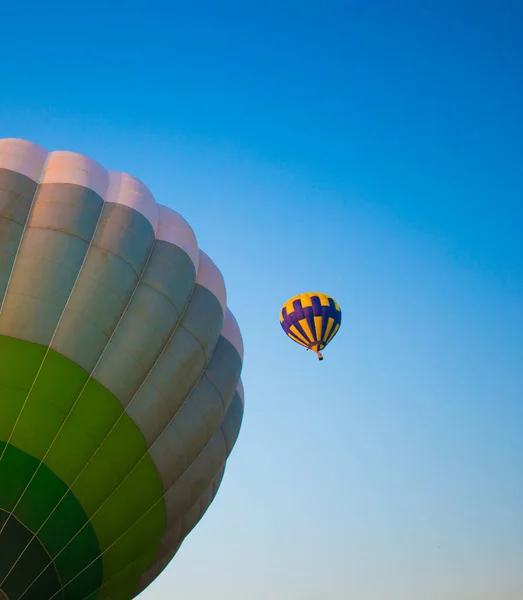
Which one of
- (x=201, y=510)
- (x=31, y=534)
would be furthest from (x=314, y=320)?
(x=31, y=534)

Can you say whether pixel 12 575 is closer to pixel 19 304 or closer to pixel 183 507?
pixel 183 507

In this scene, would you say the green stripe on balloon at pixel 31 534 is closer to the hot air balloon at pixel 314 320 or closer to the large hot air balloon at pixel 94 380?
the large hot air balloon at pixel 94 380

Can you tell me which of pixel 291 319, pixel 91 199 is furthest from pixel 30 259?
pixel 291 319

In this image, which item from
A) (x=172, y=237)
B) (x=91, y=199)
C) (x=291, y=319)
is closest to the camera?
(x=91, y=199)

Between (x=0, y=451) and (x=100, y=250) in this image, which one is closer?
(x=0, y=451)

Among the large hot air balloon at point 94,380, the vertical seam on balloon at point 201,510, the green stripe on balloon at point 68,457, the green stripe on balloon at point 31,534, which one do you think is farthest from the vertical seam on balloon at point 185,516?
the green stripe on balloon at point 31,534

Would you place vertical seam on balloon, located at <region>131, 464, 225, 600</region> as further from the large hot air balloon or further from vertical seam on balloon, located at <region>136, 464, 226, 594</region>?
the large hot air balloon

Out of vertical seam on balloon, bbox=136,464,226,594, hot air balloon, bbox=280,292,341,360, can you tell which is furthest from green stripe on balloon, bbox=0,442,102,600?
hot air balloon, bbox=280,292,341,360
